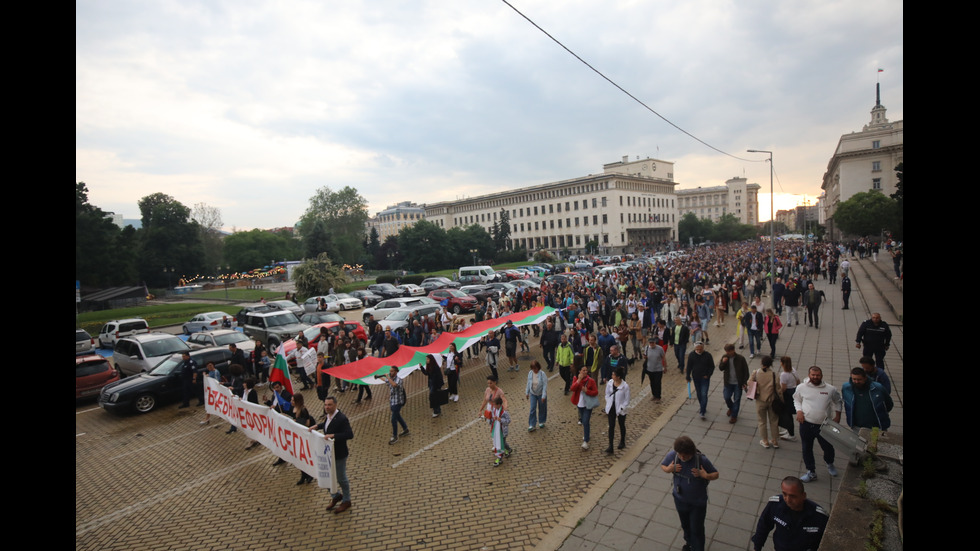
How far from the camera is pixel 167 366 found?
13.4m

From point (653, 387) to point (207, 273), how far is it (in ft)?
244

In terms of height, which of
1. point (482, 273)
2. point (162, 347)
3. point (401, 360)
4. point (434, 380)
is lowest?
point (434, 380)

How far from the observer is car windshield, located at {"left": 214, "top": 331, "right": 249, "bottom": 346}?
54.4 feet

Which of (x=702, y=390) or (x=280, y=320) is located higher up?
(x=280, y=320)

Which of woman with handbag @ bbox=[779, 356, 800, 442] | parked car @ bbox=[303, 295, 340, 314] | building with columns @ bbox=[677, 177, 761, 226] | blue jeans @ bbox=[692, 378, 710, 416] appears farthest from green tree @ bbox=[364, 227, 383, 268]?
building with columns @ bbox=[677, 177, 761, 226]

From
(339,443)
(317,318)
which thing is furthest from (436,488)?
(317,318)

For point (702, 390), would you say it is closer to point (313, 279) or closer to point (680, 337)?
point (680, 337)

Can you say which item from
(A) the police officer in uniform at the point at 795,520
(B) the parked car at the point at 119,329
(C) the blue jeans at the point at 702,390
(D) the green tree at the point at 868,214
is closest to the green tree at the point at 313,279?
(B) the parked car at the point at 119,329

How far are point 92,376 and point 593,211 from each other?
90.4 metres

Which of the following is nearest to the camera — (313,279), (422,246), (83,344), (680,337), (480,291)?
(680,337)

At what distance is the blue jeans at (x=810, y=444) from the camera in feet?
22.0
